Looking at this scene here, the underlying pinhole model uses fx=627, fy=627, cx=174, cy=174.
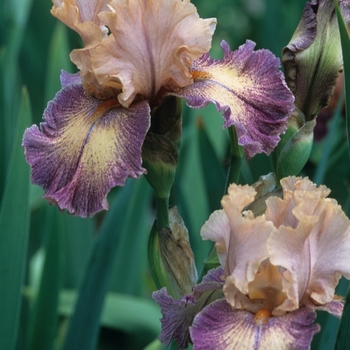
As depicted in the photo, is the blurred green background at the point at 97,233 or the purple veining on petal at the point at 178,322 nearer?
the purple veining on petal at the point at 178,322

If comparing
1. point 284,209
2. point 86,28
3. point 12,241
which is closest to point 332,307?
point 284,209

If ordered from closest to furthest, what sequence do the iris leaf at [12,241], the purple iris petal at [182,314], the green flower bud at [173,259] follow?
the purple iris petal at [182,314]
the green flower bud at [173,259]
the iris leaf at [12,241]

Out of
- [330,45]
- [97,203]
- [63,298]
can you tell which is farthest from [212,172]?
[97,203]

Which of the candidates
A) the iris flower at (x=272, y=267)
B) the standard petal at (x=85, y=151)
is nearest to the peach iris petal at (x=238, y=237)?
the iris flower at (x=272, y=267)

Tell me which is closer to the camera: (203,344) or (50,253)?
(203,344)

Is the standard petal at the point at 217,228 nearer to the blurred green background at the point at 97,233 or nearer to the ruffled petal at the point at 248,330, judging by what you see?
the ruffled petal at the point at 248,330

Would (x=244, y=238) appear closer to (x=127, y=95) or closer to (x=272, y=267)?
(x=272, y=267)

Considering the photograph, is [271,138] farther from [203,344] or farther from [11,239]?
[11,239]

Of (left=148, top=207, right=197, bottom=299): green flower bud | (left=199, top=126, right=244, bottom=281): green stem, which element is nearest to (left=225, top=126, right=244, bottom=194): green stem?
(left=199, top=126, right=244, bottom=281): green stem
